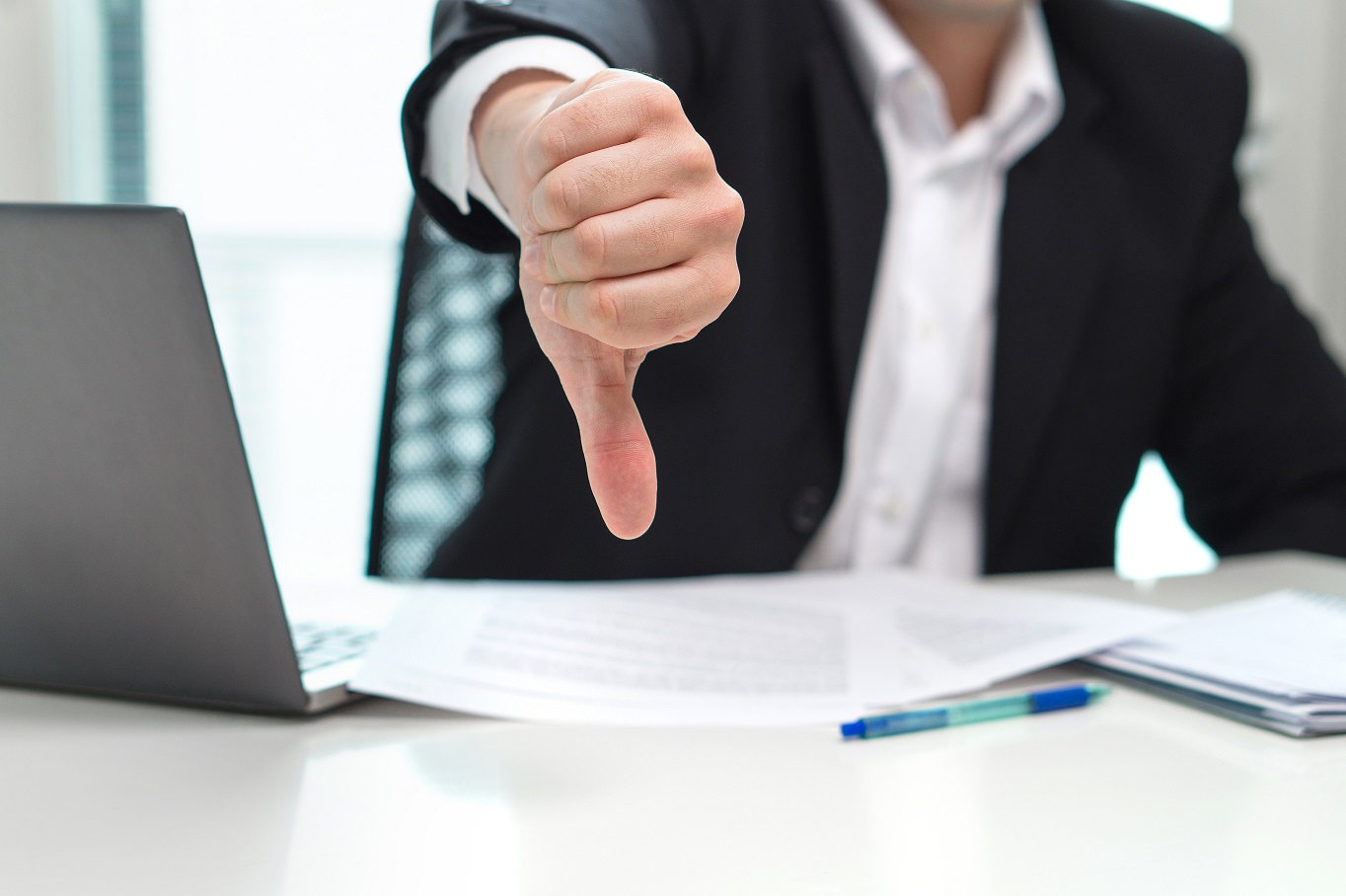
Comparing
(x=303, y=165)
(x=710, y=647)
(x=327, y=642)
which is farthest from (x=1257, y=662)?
(x=303, y=165)

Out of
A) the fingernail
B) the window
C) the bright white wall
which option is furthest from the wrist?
the window

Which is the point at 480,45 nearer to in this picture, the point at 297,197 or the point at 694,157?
the point at 694,157

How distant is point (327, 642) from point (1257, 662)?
1.63 ft

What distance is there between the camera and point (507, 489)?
2.92ft

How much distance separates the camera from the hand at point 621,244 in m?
0.35

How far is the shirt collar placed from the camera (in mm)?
965

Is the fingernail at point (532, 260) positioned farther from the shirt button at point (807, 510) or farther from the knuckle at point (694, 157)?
the shirt button at point (807, 510)

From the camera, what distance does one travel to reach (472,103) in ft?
1.84

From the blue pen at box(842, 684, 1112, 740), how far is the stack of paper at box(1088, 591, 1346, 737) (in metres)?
0.04

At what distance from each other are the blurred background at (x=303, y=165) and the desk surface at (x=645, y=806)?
5.14 feet

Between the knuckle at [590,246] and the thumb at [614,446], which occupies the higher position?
the knuckle at [590,246]

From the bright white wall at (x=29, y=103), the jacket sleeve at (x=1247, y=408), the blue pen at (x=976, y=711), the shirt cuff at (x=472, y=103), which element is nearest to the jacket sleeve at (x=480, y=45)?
the shirt cuff at (x=472, y=103)

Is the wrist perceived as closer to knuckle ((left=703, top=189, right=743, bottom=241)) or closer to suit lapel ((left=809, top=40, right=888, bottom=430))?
knuckle ((left=703, top=189, right=743, bottom=241))

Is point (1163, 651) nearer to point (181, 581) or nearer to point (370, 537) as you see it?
point (181, 581)
